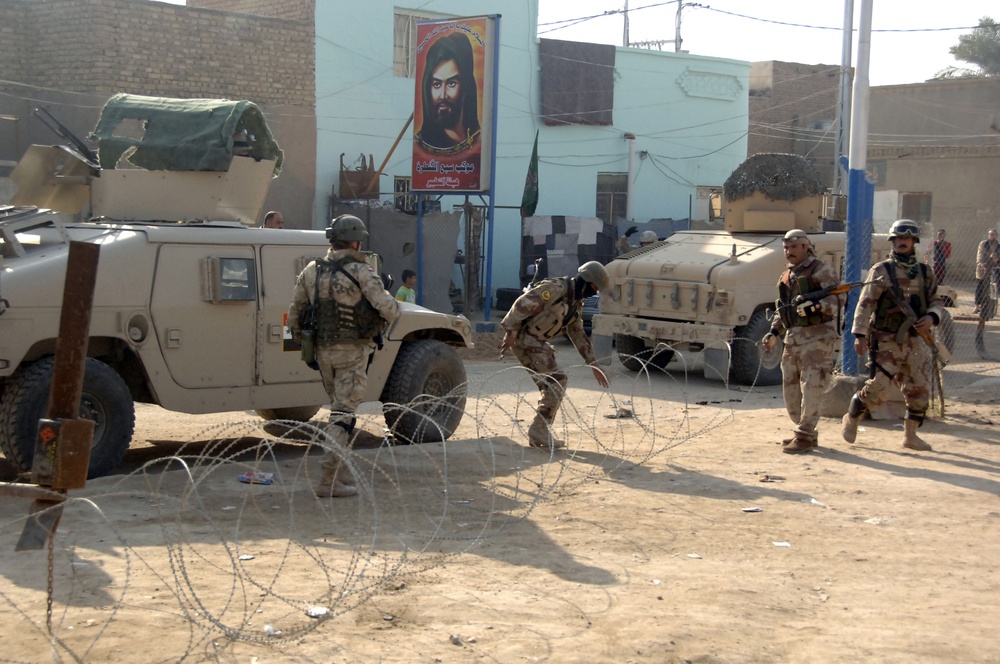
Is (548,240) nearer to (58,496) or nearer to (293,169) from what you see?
(293,169)

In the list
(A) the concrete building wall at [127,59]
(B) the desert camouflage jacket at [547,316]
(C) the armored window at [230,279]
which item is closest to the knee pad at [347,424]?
(C) the armored window at [230,279]

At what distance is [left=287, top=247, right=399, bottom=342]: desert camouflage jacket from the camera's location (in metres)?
6.61

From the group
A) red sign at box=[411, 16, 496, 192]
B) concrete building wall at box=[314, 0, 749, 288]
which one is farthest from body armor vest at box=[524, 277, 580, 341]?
concrete building wall at box=[314, 0, 749, 288]

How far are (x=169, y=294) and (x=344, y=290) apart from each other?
140 cm

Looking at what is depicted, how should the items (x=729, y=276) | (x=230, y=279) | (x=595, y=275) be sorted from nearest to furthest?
(x=230, y=279) < (x=595, y=275) < (x=729, y=276)

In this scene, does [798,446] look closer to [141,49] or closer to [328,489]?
[328,489]

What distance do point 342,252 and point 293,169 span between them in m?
14.5

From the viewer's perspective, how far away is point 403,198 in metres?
21.7

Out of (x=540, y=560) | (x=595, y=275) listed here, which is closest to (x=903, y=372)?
(x=595, y=275)

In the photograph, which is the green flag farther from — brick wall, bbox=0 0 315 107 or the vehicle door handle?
the vehicle door handle

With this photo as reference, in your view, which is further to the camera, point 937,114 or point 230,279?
point 937,114

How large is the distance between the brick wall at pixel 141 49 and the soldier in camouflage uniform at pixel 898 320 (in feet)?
46.1

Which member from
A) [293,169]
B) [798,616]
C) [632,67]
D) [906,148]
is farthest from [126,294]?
[906,148]

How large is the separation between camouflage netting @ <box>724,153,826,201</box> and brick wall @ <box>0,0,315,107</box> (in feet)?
32.4
